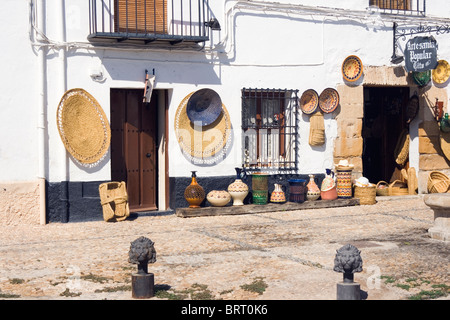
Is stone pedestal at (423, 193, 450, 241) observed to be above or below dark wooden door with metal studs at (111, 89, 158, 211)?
below

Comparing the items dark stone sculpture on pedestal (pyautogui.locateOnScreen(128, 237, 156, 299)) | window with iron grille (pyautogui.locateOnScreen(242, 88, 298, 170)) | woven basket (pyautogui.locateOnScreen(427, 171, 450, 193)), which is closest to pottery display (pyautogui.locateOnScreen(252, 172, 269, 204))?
window with iron grille (pyautogui.locateOnScreen(242, 88, 298, 170))

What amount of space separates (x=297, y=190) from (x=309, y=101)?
1784 millimetres

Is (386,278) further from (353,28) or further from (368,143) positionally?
(368,143)

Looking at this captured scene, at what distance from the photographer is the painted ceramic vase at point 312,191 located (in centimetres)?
1205

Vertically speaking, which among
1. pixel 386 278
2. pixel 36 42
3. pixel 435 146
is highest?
pixel 36 42

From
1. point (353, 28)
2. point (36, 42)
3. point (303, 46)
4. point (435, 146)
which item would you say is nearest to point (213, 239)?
point (36, 42)

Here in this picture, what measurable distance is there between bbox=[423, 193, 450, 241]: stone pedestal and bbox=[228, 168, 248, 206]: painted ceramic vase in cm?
360

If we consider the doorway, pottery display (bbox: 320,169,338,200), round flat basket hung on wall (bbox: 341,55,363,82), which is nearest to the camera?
pottery display (bbox: 320,169,338,200)

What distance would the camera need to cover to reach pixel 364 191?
12.4 m

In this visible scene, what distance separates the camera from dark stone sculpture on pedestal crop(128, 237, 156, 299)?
18.5 ft

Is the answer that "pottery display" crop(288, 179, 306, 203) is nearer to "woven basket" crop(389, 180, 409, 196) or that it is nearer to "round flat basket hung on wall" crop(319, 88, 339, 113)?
"round flat basket hung on wall" crop(319, 88, 339, 113)

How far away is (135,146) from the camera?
1139 cm

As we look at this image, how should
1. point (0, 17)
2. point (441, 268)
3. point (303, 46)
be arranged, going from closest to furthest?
point (441, 268), point (0, 17), point (303, 46)

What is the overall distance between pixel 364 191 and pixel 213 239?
459 cm
